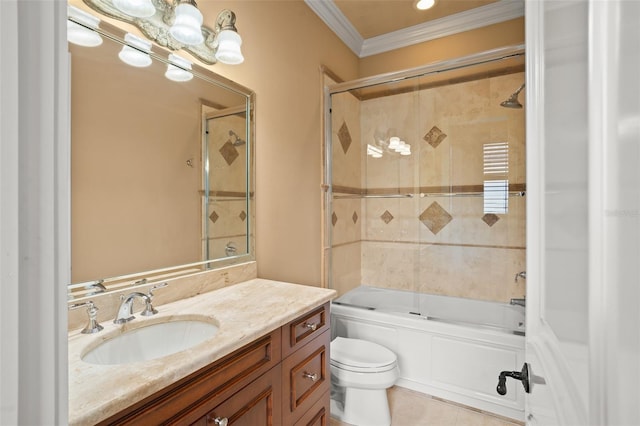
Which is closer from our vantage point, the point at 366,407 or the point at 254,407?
the point at 254,407

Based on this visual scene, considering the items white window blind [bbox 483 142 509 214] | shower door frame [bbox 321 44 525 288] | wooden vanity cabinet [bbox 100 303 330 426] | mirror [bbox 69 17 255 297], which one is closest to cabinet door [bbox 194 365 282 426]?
wooden vanity cabinet [bbox 100 303 330 426]

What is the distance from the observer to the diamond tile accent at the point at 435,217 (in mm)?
2834

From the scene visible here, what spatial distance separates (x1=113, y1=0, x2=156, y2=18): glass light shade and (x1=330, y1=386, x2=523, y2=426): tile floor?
89.2 inches

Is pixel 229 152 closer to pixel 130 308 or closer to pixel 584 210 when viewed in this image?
pixel 130 308

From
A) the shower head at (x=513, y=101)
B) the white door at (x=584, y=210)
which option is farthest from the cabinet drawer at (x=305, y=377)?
the shower head at (x=513, y=101)

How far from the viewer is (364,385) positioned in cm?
179

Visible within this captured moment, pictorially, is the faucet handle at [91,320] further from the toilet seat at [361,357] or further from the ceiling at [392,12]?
the ceiling at [392,12]

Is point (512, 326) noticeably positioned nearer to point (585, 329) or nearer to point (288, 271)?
point (288, 271)

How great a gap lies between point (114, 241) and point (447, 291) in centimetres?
252

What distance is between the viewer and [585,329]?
1.37 feet

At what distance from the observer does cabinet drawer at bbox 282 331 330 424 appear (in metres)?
1.25

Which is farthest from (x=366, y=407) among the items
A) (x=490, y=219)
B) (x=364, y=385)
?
(x=490, y=219)

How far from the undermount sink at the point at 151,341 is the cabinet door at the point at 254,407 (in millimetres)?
214

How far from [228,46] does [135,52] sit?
0.45 metres
